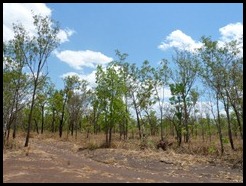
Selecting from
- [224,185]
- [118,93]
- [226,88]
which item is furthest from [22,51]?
[224,185]

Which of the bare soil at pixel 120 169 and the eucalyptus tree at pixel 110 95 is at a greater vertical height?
the eucalyptus tree at pixel 110 95

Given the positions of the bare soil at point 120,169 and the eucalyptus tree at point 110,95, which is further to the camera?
the eucalyptus tree at point 110,95

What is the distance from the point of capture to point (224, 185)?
11.6 metres

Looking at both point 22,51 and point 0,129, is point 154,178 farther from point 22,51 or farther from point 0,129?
point 22,51

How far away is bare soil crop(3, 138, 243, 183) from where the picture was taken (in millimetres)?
11711

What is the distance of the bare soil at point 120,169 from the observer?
11.7 meters

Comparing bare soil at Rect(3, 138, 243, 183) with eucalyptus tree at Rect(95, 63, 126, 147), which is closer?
bare soil at Rect(3, 138, 243, 183)

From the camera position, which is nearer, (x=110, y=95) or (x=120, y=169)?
(x=120, y=169)

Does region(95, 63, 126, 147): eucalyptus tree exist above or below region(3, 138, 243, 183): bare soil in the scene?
above

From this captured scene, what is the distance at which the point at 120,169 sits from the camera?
49.3ft

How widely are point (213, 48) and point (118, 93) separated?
8.75m

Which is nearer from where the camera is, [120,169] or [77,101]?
[120,169]

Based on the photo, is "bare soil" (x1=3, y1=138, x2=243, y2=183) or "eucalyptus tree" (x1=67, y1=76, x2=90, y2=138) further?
"eucalyptus tree" (x1=67, y1=76, x2=90, y2=138)

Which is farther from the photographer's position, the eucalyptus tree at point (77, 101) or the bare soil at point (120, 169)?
the eucalyptus tree at point (77, 101)
